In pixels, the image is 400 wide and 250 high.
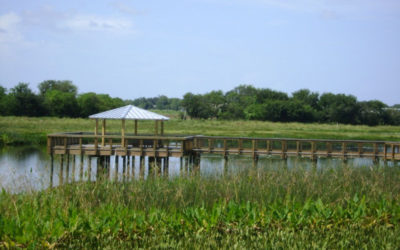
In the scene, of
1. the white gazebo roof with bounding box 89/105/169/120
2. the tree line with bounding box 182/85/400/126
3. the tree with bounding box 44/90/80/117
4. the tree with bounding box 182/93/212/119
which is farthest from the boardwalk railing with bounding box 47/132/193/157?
the tree with bounding box 182/93/212/119

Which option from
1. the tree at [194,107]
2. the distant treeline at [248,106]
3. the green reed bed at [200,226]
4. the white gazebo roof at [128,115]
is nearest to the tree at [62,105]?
the distant treeline at [248,106]

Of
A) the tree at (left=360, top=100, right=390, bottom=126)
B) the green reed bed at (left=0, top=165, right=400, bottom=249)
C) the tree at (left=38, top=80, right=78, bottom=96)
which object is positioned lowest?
the green reed bed at (left=0, top=165, right=400, bottom=249)

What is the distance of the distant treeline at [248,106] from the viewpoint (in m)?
78.0

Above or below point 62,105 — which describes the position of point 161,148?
below

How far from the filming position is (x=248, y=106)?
4075 inches

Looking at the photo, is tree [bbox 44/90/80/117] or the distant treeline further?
tree [bbox 44/90/80/117]

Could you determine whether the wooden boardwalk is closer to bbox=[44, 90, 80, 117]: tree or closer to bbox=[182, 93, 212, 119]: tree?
bbox=[44, 90, 80, 117]: tree

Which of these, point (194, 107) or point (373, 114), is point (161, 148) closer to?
point (373, 114)

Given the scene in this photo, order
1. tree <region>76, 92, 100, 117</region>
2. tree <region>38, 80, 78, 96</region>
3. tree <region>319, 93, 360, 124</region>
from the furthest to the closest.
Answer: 1. tree <region>38, 80, 78, 96</region>
2. tree <region>319, 93, 360, 124</region>
3. tree <region>76, 92, 100, 117</region>

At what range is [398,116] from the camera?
3602 inches

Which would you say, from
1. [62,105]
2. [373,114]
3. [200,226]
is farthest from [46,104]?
[200,226]

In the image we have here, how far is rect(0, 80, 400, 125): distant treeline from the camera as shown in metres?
78.0

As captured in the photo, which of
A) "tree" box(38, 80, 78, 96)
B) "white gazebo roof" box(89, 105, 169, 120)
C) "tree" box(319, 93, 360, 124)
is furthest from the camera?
"tree" box(38, 80, 78, 96)

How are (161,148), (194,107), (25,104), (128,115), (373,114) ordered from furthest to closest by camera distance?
(194,107)
(373,114)
(25,104)
(128,115)
(161,148)
